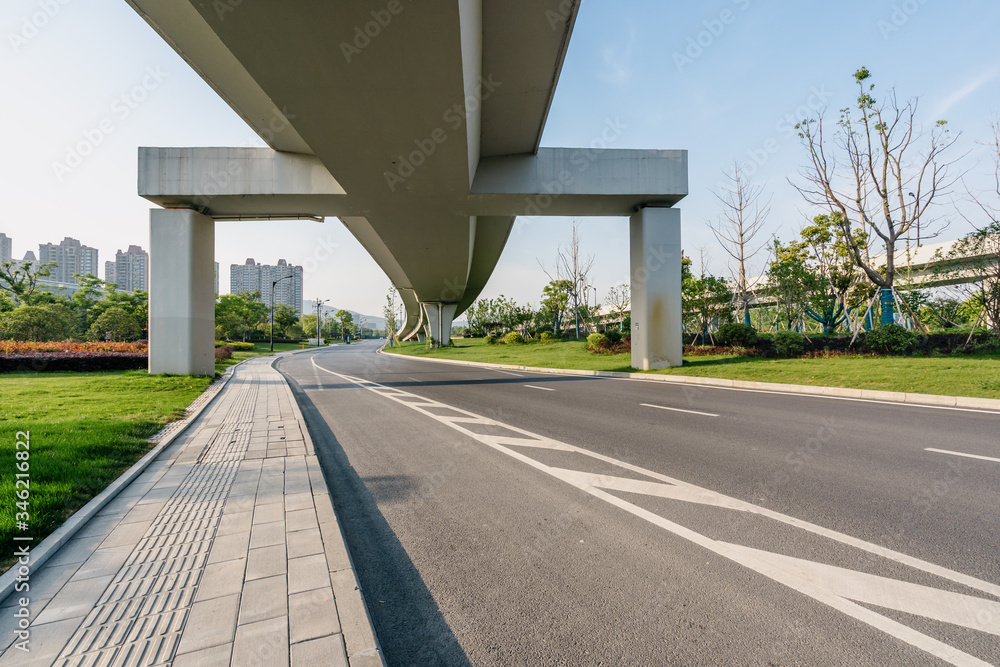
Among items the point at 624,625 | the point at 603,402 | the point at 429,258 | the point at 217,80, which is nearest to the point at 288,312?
the point at 429,258

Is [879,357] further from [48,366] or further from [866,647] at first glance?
[48,366]

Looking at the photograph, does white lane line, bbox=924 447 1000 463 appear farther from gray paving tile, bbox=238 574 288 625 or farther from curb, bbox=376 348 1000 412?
gray paving tile, bbox=238 574 288 625

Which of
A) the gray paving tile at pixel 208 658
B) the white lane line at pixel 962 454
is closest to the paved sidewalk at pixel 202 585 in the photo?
the gray paving tile at pixel 208 658

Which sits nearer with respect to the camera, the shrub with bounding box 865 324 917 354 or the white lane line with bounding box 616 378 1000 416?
the white lane line with bounding box 616 378 1000 416

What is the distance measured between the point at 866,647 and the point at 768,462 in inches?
129

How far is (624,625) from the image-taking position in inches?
88.2

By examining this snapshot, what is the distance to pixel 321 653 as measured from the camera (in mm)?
1962

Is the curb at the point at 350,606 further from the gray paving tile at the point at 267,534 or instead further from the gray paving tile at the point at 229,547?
the gray paving tile at the point at 229,547

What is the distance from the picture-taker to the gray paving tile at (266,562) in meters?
2.67

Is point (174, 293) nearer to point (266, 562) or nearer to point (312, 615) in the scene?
point (266, 562)

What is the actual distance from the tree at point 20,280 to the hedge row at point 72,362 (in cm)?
3537

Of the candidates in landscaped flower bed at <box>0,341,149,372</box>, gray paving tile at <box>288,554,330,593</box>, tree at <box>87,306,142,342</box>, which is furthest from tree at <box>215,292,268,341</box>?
gray paving tile at <box>288,554,330,593</box>

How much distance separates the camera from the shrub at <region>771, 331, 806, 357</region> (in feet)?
57.7

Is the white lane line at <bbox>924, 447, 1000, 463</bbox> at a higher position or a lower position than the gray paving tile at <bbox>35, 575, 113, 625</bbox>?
lower
